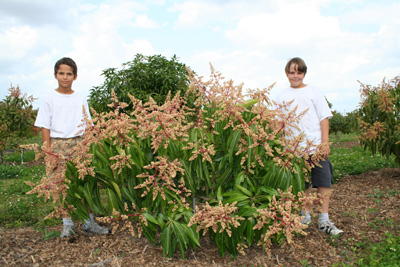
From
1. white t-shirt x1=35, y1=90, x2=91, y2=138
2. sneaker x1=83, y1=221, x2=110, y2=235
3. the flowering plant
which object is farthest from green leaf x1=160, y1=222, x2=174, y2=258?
white t-shirt x1=35, y1=90, x2=91, y2=138

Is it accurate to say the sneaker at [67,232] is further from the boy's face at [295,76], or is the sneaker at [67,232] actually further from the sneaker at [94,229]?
the boy's face at [295,76]

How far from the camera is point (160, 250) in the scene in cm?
328

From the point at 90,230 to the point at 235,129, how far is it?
6.97ft

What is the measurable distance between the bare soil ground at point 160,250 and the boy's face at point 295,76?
5.83 feet

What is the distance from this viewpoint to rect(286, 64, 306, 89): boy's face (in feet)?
13.5

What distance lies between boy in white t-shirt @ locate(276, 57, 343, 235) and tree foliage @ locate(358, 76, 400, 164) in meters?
2.91

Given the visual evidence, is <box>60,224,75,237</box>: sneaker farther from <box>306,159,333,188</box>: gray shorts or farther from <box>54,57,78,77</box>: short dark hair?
<box>306,159,333,188</box>: gray shorts

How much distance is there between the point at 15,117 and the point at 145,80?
22.8ft

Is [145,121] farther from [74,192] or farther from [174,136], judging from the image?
[74,192]

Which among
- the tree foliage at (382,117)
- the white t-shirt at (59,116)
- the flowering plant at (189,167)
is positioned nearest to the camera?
the flowering plant at (189,167)

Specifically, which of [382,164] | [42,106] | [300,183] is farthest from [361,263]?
[382,164]

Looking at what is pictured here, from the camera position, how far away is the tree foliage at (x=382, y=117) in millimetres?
6422

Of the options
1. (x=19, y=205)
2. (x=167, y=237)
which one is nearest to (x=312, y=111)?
(x=167, y=237)

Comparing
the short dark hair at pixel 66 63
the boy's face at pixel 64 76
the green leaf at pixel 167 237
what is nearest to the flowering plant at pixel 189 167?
the green leaf at pixel 167 237
